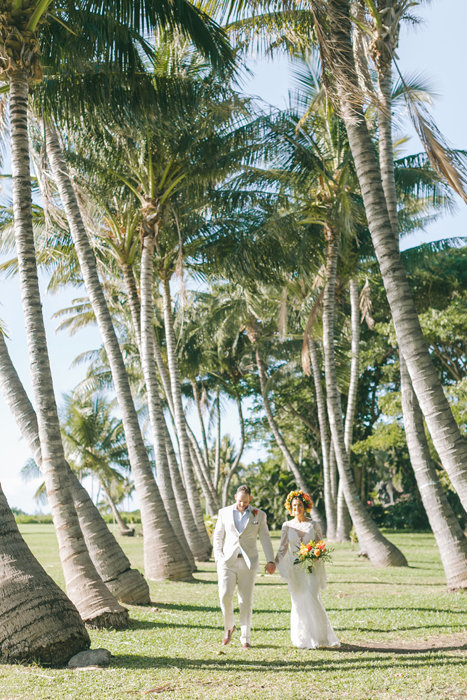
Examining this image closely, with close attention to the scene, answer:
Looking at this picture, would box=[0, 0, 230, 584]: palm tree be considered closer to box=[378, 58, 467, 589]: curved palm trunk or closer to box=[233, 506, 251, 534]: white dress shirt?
box=[233, 506, 251, 534]: white dress shirt

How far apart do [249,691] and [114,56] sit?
9.00 m

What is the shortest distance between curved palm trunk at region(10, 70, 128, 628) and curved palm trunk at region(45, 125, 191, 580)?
8.84 feet

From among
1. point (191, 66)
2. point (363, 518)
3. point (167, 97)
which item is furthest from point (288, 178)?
point (363, 518)

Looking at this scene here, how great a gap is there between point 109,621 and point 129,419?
4.36 m

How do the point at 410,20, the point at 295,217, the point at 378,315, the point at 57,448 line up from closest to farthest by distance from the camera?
1. the point at 57,448
2. the point at 410,20
3. the point at 295,217
4. the point at 378,315

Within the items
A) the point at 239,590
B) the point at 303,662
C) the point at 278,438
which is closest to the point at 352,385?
the point at 278,438

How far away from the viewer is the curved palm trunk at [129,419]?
36.9 ft

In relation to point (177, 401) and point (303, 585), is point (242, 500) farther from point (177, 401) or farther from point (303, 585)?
point (177, 401)

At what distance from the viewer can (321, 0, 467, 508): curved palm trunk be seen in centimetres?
779

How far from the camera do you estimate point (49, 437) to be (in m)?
8.05

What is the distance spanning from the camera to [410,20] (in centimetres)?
1313

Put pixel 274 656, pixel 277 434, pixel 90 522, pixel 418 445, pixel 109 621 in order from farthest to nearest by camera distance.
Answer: pixel 277 434 < pixel 418 445 < pixel 90 522 < pixel 109 621 < pixel 274 656

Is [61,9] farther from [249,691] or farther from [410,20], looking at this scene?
[249,691]

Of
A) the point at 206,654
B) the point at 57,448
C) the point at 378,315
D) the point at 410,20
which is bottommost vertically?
the point at 206,654
